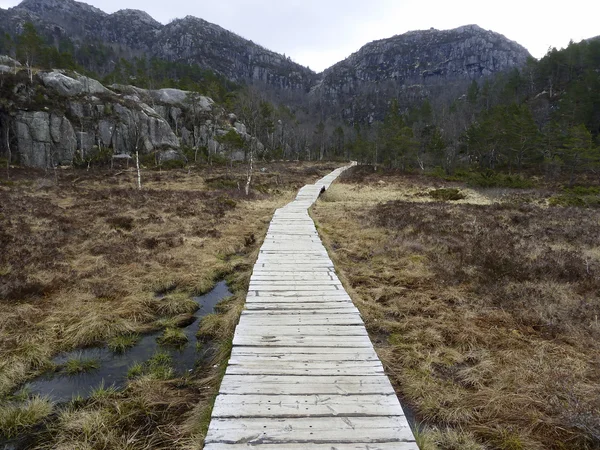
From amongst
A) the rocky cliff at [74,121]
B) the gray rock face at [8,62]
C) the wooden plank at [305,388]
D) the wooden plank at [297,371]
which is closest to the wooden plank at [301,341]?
the wooden plank at [297,371]

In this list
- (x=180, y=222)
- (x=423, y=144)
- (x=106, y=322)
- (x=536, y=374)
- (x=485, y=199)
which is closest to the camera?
(x=536, y=374)

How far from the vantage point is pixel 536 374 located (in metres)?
4.36

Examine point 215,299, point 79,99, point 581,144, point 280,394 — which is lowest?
point 215,299

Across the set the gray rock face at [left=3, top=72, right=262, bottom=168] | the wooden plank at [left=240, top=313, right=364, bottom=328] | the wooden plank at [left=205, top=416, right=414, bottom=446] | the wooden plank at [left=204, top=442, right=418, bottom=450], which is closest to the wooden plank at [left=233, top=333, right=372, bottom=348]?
the wooden plank at [left=240, top=313, right=364, bottom=328]

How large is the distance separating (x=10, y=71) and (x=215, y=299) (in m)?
72.2

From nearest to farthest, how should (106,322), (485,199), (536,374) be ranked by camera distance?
(536,374) → (106,322) → (485,199)

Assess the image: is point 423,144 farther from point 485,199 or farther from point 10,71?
point 10,71

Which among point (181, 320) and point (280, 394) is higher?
point (280, 394)

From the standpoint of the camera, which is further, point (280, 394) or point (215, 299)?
point (215, 299)

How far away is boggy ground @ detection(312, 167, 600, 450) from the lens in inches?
142

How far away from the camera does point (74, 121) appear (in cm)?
5597

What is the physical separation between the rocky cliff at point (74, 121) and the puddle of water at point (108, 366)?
42.1 metres

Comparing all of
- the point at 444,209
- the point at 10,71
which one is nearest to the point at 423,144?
the point at 444,209

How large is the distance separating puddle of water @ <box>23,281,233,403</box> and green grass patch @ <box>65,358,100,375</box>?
0.25 ft
